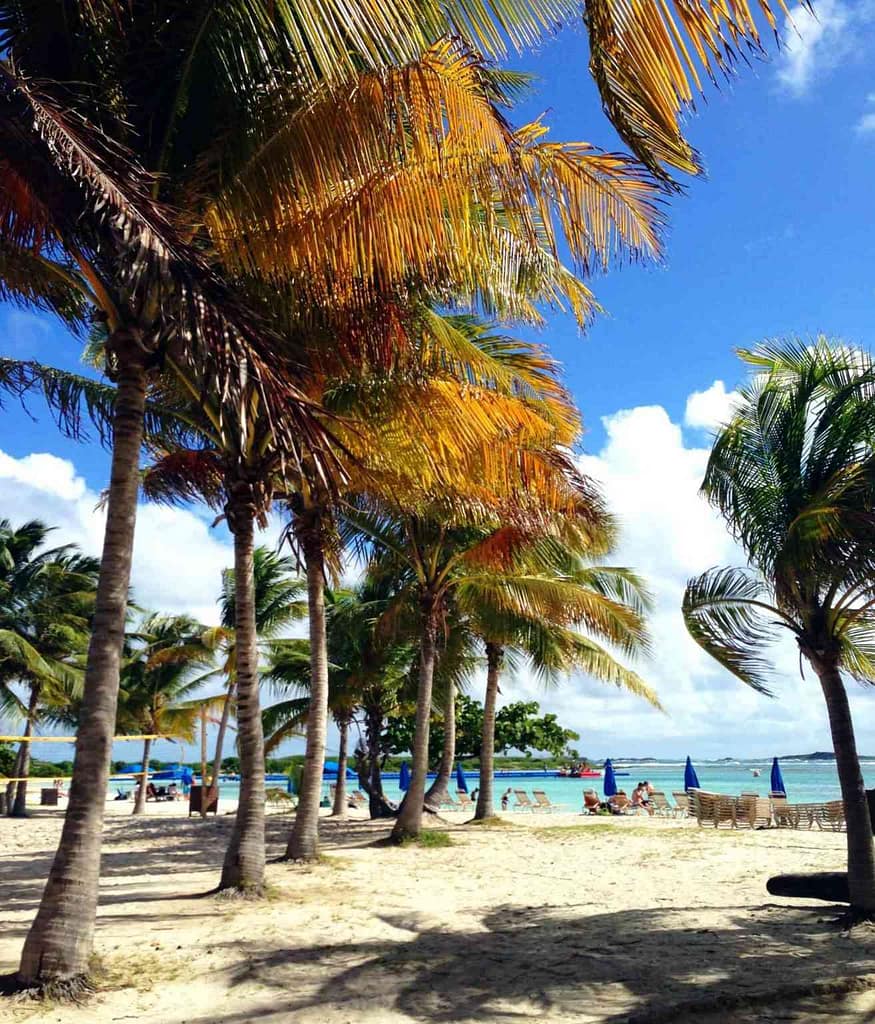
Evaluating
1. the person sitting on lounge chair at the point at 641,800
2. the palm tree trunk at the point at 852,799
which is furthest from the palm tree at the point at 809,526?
the person sitting on lounge chair at the point at 641,800

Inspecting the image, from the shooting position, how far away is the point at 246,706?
34.0 ft

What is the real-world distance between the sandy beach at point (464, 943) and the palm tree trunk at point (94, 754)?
13.4 inches

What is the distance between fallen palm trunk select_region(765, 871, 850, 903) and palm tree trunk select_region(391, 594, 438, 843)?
7.89 metres

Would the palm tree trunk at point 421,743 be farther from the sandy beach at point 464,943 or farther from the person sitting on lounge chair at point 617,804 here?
the person sitting on lounge chair at point 617,804

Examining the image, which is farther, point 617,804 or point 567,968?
point 617,804

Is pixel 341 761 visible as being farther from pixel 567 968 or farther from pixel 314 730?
pixel 567 968

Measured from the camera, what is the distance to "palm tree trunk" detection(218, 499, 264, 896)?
33.5 ft

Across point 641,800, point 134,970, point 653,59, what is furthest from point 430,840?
point 653,59

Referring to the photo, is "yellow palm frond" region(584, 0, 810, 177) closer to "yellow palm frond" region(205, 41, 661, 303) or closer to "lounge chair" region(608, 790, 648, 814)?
"yellow palm frond" region(205, 41, 661, 303)

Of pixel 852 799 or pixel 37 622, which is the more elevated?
pixel 37 622

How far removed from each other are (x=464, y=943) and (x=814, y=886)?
3.55m

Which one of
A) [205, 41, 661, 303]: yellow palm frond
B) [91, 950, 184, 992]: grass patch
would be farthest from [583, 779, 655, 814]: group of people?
[205, 41, 661, 303]: yellow palm frond

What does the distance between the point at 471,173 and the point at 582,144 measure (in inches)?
30.8

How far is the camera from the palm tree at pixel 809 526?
302 inches
